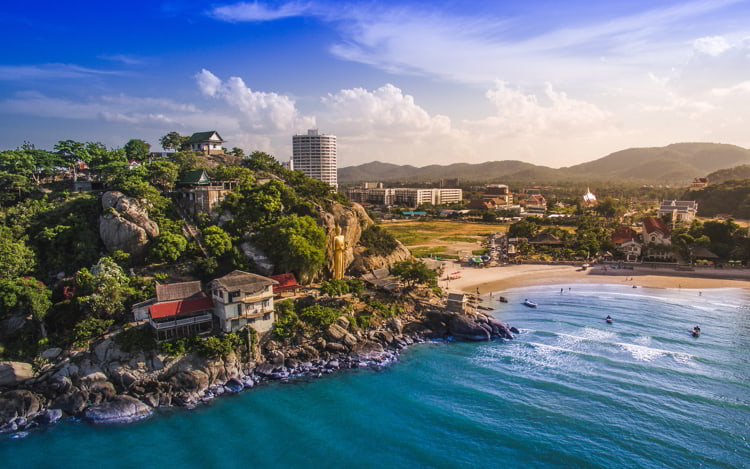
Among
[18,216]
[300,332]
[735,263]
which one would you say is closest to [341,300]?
[300,332]

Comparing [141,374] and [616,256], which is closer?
[141,374]

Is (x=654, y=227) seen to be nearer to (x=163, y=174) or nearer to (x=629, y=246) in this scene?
(x=629, y=246)

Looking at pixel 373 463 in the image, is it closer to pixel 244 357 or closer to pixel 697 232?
pixel 244 357

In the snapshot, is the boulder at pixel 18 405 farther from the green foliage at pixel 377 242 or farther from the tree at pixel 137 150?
the tree at pixel 137 150

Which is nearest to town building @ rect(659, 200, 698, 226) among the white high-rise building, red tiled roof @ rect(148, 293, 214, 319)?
red tiled roof @ rect(148, 293, 214, 319)

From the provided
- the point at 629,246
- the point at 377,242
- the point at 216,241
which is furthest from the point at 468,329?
the point at 629,246

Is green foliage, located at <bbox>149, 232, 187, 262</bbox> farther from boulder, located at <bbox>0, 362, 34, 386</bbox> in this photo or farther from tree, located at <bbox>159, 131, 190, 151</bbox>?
tree, located at <bbox>159, 131, 190, 151</bbox>
